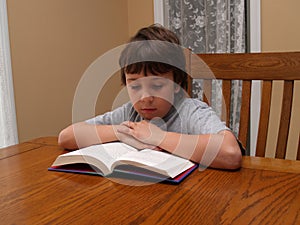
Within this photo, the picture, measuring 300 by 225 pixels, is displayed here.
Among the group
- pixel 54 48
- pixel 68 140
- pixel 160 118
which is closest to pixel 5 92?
pixel 54 48

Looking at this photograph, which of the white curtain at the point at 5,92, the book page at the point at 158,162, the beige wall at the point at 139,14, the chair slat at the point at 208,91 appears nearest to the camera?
the book page at the point at 158,162

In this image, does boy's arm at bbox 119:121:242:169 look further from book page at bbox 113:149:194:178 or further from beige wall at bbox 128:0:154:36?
beige wall at bbox 128:0:154:36

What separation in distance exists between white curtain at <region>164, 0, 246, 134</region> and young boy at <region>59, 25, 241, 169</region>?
3.97 feet

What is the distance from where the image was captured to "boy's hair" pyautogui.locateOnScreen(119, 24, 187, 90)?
121 cm

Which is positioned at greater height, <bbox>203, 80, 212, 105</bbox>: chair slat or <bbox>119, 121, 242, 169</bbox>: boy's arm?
<bbox>203, 80, 212, 105</bbox>: chair slat

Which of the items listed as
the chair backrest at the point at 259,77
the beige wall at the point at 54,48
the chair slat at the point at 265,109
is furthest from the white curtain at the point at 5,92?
the chair slat at the point at 265,109

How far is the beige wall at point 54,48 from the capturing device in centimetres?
222

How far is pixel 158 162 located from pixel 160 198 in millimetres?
154

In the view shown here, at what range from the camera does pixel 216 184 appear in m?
0.88

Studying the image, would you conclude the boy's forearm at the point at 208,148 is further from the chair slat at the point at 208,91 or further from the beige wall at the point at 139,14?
the beige wall at the point at 139,14

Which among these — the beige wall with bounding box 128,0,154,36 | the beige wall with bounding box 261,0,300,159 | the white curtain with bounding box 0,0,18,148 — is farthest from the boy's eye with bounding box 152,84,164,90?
the beige wall with bounding box 128,0,154,36

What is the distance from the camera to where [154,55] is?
123 cm

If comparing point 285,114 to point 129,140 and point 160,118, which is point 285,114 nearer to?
point 160,118

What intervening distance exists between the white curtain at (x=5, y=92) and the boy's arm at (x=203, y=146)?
127 centimetres
